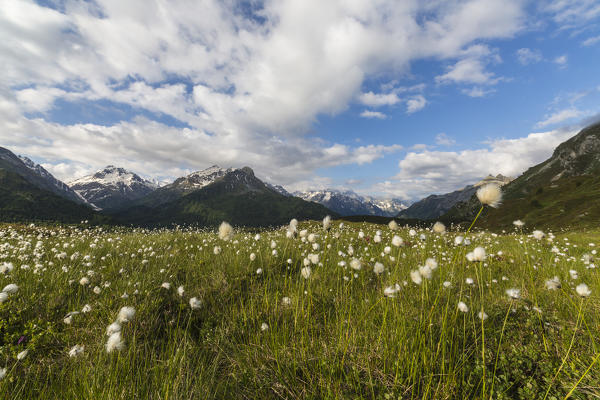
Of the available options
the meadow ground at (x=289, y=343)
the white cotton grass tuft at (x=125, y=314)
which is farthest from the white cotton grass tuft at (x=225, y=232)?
the white cotton grass tuft at (x=125, y=314)

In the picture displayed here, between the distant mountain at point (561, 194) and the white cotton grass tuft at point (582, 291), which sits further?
the distant mountain at point (561, 194)

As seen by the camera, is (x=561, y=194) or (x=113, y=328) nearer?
(x=113, y=328)

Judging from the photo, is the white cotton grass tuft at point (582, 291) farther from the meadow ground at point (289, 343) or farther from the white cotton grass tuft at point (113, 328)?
the white cotton grass tuft at point (113, 328)

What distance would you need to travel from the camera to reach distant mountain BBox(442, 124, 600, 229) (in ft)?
265

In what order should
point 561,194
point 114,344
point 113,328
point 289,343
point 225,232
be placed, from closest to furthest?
point 114,344 < point 113,328 < point 289,343 < point 225,232 < point 561,194

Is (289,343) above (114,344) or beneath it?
beneath

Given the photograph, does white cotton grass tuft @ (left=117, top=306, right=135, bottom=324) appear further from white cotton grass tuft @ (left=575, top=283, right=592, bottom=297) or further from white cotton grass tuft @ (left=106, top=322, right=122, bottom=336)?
white cotton grass tuft @ (left=575, top=283, right=592, bottom=297)

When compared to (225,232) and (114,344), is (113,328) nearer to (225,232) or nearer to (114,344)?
(114,344)

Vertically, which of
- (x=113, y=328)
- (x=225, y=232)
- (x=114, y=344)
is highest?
(x=225, y=232)

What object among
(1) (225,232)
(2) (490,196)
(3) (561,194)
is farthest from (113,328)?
(3) (561,194)

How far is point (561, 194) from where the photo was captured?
374 ft

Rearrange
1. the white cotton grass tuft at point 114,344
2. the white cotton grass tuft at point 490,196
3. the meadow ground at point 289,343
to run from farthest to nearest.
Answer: the white cotton grass tuft at point 490,196 → the white cotton grass tuft at point 114,344 → the meadow ground at point 289,343

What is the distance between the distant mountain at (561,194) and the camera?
80.9m

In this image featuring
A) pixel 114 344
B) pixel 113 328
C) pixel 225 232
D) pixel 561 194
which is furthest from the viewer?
pixel 561 194
